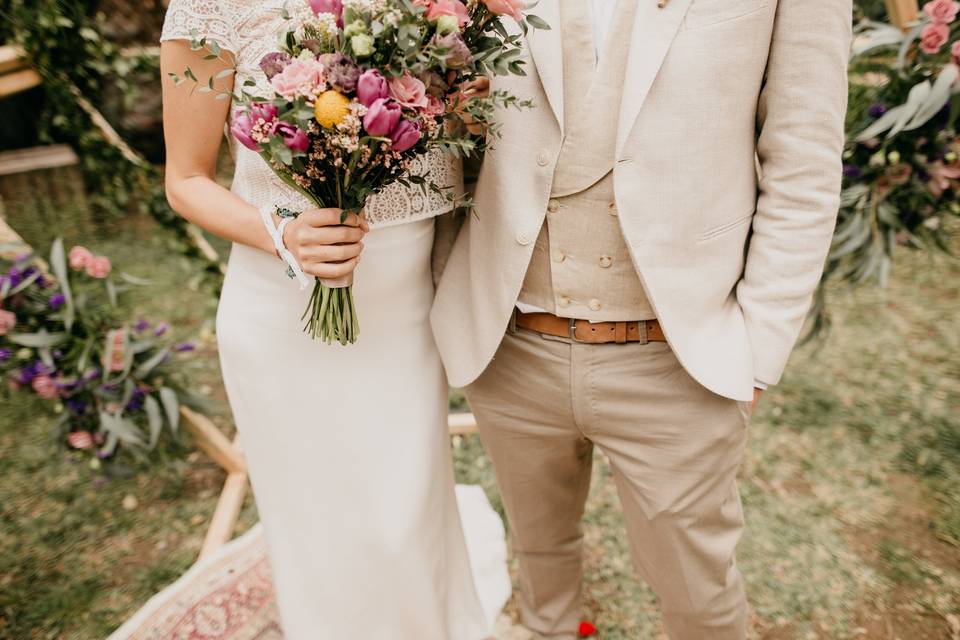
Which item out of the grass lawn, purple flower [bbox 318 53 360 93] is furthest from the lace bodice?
the grass lawn

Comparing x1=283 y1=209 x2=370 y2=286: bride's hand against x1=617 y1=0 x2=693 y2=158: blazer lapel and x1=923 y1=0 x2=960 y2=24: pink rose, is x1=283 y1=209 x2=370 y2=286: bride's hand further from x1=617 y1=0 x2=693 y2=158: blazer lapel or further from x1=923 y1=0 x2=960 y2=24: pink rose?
x1=923 y1=0 x2=960 y2=24: pink rose

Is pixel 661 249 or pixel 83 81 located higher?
pixel 83 81

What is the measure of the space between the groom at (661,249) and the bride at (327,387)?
167 mm

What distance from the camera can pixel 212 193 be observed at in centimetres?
150

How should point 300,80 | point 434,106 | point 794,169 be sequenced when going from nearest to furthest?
point 300,80, point 434,106, point 794,169

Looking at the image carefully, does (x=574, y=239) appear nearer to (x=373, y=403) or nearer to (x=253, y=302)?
(x=373, y=403)

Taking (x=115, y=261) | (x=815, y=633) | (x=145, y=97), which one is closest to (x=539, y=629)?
(x=815, y=633)

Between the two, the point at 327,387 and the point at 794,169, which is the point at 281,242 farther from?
the point at 794,169

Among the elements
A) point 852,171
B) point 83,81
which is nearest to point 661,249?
point 852,171

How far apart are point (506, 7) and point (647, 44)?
0.32 m

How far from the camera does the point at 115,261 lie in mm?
5203

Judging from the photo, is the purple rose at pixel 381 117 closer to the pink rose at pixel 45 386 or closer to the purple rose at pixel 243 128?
the purple rose at pixel 243 128

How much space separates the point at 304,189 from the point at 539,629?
1.68 m

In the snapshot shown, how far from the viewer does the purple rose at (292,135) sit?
104 centimetres
